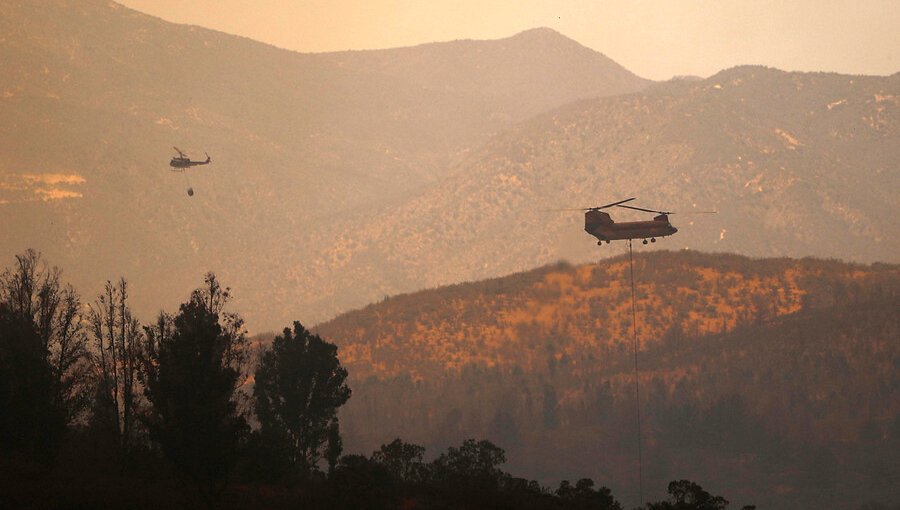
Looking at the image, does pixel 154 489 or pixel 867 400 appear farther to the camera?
pixel 867 400

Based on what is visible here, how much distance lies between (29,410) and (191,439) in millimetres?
15273

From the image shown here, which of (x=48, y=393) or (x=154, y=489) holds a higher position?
(x=48, y=393)

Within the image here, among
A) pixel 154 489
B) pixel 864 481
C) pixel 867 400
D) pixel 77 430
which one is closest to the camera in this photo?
pixel 154 489

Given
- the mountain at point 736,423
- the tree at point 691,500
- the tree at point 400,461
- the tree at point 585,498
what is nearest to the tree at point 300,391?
the tree at point 400,461

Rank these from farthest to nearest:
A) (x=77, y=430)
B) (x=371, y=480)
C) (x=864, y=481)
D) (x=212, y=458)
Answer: (x=864, y=481)
(x=77, y=430)
(x=371, y=480)
(x=212, y=458)

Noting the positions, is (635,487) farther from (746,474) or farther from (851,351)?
(851,351)

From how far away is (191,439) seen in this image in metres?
65.8

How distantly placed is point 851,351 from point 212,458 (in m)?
144

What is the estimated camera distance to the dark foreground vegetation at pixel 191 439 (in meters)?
66.1

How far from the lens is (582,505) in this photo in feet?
292

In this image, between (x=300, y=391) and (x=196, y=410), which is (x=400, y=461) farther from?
(x=196, y=410)

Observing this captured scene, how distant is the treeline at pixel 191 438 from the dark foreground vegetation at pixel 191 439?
0.10 m

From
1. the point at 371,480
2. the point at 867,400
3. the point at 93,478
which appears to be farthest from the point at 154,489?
the point at 867,400

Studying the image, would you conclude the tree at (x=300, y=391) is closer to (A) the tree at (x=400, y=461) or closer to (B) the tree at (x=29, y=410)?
(A) the tree at (x=400, y=461)
